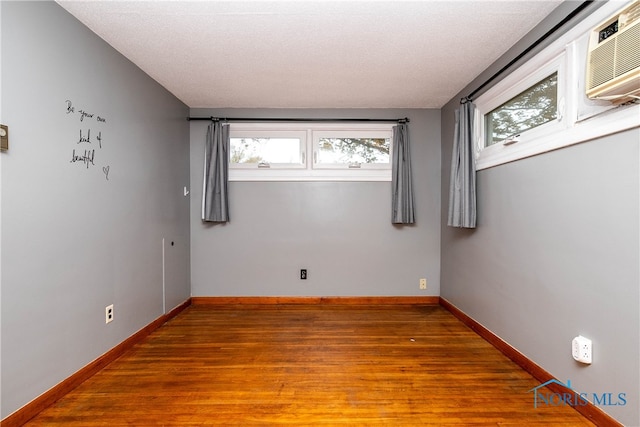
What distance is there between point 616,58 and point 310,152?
2721 millimetres

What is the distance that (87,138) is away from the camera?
2.04 m

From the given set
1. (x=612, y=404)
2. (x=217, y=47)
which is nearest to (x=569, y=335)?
(x=612, y=404)

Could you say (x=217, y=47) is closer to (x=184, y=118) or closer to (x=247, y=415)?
(x=184, y=118)

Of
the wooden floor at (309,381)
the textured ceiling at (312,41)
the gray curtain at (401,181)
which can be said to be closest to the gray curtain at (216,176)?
the textured ceiling at (312,41)

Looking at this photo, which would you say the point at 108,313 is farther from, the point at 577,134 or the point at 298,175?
the point at 577,134

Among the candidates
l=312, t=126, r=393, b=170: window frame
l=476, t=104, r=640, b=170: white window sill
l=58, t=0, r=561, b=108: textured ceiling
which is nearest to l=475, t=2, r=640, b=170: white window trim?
l=476, t=104, r=640, b=170: white window sill

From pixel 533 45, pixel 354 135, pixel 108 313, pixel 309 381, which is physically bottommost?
pixel 309 381

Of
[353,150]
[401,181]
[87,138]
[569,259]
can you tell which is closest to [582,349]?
[569,259]

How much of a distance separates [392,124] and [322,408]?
9.87 ft

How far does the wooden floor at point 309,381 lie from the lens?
65.2 inches

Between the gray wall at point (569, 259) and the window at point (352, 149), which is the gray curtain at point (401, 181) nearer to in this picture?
the window at point (352, 149)

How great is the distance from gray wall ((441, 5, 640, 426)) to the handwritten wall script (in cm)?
296

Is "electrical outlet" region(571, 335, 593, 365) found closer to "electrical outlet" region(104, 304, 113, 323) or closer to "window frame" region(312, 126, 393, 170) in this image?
"window frame" region(312, 126, 393, 170)

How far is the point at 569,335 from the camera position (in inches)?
69.5
